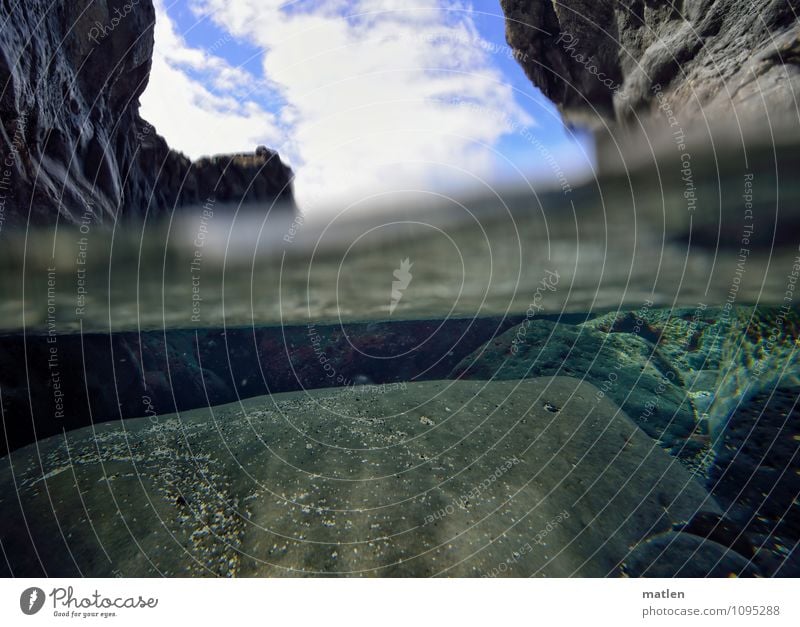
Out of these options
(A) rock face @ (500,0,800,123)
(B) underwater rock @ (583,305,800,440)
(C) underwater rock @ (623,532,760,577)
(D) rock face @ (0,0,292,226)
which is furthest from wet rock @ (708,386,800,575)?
(D) rock face @ (0,0,292,226)

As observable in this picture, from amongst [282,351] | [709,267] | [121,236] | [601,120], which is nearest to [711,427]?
[709,267]

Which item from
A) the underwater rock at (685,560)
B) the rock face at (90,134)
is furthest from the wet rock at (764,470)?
the rock face at (90,134)

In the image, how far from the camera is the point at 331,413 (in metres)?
4.63

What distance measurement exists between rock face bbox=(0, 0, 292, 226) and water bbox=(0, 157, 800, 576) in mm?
577

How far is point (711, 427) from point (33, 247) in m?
10.5

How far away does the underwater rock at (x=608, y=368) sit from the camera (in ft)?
16.6

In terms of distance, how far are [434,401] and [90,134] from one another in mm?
6157

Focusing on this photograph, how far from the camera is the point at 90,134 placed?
173 inches

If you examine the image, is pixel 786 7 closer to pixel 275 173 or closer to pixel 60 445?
pixel 275 173

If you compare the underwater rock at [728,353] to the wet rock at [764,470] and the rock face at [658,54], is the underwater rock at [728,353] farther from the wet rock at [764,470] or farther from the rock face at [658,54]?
the rock face at [658,54]

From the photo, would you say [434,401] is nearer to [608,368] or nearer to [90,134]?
[608,368]

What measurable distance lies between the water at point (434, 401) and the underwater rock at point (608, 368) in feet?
0.19

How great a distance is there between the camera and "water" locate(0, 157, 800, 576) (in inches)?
108

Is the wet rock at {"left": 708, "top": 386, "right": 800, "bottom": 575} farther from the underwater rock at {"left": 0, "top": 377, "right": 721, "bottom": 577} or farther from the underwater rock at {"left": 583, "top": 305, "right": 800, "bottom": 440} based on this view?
the underwater rock at {"left": 0, "top": 377, "right": 721, "bottom": 577}
